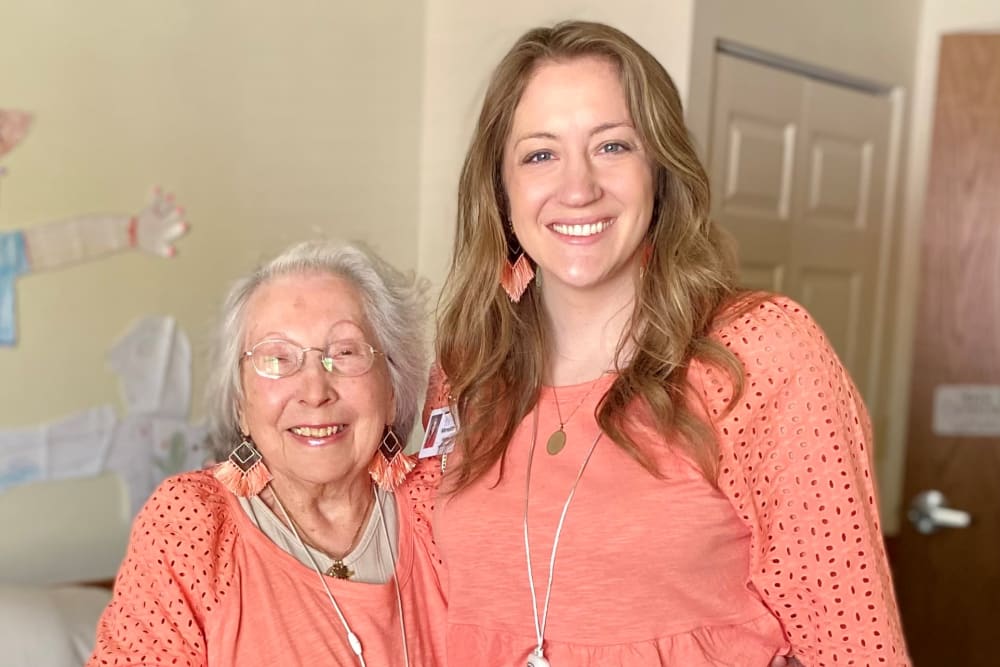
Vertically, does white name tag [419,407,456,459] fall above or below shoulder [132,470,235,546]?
above

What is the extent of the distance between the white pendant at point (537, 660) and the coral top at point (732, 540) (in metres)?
0.01

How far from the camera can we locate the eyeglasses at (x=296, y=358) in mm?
1502

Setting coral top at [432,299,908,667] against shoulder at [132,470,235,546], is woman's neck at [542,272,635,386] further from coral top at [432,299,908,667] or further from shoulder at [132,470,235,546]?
shoulder at [132,470,235,546]

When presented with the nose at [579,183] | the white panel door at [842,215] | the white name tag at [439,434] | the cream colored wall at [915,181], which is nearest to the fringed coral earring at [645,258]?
the nose at [579,183]

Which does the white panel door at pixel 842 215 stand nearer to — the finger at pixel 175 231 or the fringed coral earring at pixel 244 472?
the finger at pixel 175 231

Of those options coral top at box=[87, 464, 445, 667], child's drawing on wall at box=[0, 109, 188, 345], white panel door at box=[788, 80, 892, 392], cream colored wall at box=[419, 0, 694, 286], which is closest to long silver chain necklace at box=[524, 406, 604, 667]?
coral top at box=[87, 464, 445, 667]

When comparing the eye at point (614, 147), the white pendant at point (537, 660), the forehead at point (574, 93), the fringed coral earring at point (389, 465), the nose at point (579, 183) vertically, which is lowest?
the white pendant at point (537, 660)

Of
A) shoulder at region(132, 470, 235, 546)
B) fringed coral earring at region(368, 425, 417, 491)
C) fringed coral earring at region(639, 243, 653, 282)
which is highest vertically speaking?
fringed coral earring at region(639, 243, 653, 282)

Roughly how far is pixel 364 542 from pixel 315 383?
27 cm

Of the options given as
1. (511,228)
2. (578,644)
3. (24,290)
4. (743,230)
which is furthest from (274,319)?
(743,230)

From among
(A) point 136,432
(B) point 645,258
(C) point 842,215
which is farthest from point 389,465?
(C) point 842,215

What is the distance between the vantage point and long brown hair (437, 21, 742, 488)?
4.55 feet

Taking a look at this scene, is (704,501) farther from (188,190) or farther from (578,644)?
(188,190)

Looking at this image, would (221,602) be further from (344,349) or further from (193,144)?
(193,144)
